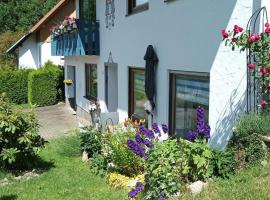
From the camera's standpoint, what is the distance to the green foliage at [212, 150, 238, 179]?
5371 mm

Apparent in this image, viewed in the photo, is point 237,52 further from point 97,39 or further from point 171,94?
point 97,39

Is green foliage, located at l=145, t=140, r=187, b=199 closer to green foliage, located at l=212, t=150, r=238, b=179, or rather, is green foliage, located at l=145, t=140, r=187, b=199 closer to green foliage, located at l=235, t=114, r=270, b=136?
green foliage, located at l=212, t=150, r=238, b=179

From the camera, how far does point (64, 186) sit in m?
7.48

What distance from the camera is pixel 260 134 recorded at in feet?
17.4

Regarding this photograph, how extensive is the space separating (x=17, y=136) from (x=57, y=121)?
9506 millimetres

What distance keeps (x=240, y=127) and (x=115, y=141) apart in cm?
273

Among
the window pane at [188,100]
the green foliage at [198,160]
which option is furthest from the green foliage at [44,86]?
the green foliage at [198,160]

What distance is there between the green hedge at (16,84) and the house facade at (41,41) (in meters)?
2.45

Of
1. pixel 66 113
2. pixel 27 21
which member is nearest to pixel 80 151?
pixel 66 113

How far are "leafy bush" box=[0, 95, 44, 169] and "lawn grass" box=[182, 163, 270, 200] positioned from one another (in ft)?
13.4

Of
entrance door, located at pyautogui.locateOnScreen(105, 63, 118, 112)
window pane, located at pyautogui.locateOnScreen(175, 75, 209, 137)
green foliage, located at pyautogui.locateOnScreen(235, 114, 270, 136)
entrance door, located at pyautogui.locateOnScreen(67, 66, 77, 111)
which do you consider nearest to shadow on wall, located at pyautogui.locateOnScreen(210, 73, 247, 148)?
green foliage, located at pyautogui.locateOnScreen(235, 114, 270, 136)

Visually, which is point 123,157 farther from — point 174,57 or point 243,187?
point 243,187

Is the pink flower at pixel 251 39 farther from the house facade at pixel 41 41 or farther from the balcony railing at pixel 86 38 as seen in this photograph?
the house facade at pixel 41 41

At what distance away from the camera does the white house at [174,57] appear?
6367mm
